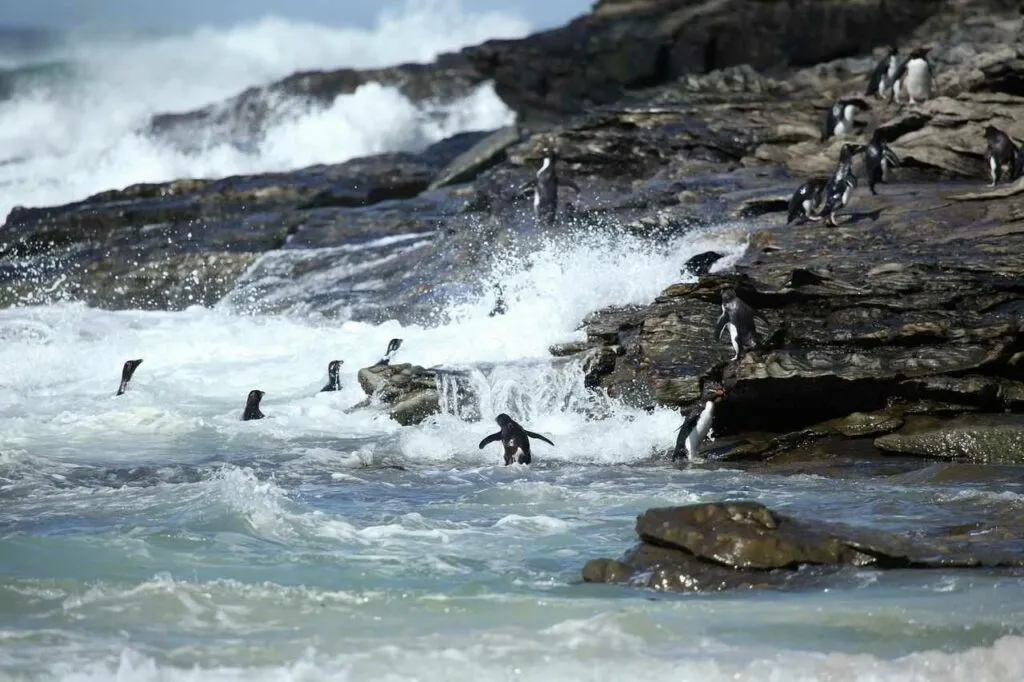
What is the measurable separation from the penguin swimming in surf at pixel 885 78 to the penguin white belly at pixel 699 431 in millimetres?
10642

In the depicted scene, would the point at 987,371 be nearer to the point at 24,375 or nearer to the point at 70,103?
the point at 24,375

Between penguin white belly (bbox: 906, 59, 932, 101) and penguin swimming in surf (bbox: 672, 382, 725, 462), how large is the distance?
10255 millimetres

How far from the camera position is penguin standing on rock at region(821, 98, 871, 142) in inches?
706

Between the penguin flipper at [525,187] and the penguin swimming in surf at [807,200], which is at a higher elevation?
the penguin flipper at [525,187]

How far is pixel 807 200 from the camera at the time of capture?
13.5 meters

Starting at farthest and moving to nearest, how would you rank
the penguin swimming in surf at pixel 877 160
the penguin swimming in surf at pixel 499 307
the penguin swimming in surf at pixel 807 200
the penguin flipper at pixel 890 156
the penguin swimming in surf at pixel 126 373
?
the penguin flipper at pixel 890 156, the penguin swimming in surf at pixel 877 160, the penguin swimming in surf at pixel 499 307, the penguin swimming in surf at pixel 126 373, the penguin swimming in surf at pixel 807 200

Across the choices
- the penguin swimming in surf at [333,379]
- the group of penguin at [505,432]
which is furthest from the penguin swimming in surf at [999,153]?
the penguin swimming in surf at [333,379]

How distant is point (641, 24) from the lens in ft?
98.4

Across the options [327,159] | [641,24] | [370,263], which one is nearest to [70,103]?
[327,159]

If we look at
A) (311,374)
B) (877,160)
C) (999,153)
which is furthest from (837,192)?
(311,374)

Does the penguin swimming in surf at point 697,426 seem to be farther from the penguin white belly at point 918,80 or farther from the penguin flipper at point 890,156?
the penguin white belly at point 918,80

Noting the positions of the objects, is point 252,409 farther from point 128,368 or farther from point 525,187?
point 525,187

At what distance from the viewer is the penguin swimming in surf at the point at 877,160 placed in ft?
48.7

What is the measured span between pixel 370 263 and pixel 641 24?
14.1 m
